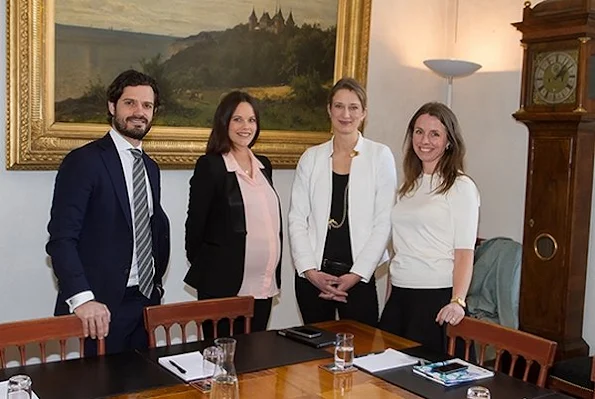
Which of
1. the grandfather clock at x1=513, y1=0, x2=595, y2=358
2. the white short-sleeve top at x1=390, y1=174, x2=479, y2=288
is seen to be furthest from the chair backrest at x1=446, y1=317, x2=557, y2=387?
the grandfather clock at x1=513, y1=0, x2=595, y2=358

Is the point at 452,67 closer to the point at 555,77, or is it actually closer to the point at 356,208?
the point at 555,77

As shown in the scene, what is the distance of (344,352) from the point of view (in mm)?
1940

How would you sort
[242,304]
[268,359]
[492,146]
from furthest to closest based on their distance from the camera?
[492,146], [242,304], [268,359]

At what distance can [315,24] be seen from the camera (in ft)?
12.9

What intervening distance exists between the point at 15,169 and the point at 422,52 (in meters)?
2.65

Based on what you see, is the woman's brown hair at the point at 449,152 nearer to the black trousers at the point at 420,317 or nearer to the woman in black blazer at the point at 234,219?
the black trousers at the point at 420,317

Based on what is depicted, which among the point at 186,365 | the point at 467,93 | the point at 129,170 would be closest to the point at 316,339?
the point at 186,365

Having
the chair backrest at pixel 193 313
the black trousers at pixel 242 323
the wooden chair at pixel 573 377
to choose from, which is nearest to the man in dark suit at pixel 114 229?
the chair backrest at pixel 193 313

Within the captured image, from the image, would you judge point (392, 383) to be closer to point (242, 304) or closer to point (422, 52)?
point (242, 304)

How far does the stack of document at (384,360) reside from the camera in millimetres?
1949

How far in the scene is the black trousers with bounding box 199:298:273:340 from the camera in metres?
2.66

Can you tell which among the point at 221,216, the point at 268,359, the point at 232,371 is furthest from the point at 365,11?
the point at 232,371

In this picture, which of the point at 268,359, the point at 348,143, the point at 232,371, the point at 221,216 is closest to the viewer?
the point at 232,371

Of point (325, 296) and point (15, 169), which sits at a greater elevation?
point (15, 169)
